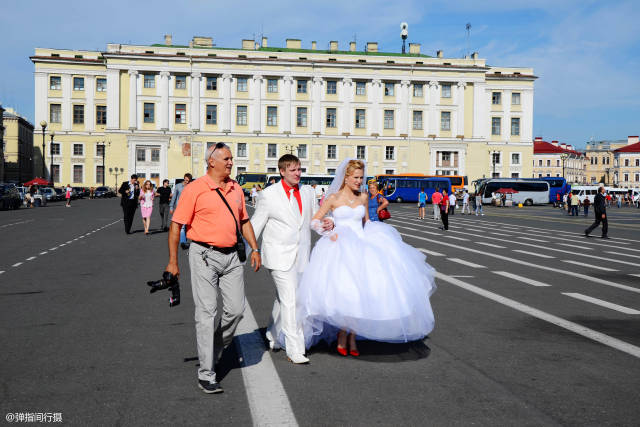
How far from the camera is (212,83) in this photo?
3327 inches

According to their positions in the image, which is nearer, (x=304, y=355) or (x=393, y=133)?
(x=304, y=355)

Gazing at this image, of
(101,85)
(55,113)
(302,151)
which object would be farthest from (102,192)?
(302,151)

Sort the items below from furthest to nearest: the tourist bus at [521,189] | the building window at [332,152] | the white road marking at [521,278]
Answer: the building window at [332,152] < the tourist bus at [521,189] < the white road marking at [521,278]

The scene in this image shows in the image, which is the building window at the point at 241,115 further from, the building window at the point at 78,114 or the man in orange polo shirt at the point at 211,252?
the man in orange polo shirt at the point at 211,252

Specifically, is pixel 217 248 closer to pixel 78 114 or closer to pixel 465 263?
pixel 465 263

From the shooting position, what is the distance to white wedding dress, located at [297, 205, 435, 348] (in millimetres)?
5622

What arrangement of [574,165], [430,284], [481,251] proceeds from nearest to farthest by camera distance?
[430,284] → [481,251] → [574,165]

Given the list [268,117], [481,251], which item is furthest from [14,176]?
[481,251]

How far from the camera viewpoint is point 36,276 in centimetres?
1109

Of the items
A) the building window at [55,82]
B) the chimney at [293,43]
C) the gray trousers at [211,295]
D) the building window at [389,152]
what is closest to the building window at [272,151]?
the building window at [389,152]

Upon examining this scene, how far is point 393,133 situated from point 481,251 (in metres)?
72.5

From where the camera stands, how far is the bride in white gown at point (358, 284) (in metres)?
5.63

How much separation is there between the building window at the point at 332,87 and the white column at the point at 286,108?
4.92m

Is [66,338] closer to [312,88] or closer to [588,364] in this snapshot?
[588,364]
